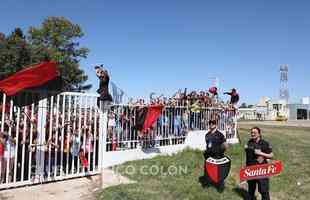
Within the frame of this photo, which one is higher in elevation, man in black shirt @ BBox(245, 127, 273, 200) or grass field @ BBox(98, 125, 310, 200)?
man in black shirt @ BBox(245, 127, 273, 200)

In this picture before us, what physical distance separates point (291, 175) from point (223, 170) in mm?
3061

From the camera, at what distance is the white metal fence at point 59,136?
7.58 metres

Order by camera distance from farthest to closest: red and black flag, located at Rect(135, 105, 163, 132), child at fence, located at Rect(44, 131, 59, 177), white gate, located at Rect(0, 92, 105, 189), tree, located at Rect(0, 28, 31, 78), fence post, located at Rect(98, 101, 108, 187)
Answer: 1. tree, located at Rect(0, 28, 31, 78)
2. red and black flag, located at Rect(135, 105, 163, 132)
3. fence post, located at Rect(98, 101, 108, 187)
4. child at fence, located at Rect(44, 131, 59, 177)
5. white gate, located at Rect(0, 92, 105, 189)

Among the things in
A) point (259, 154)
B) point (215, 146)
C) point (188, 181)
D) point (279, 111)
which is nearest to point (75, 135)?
point (188, 181)

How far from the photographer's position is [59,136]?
8.45 m

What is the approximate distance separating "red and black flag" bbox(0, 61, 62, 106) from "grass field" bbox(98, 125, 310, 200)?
113 inches

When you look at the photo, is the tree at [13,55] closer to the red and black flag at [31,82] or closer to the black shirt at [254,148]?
the red and black flag at [31,82]

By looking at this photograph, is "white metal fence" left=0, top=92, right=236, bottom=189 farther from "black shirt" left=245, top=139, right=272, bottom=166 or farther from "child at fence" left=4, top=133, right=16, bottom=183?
"black shirt" left=245, top=139, right=272, bottom=166

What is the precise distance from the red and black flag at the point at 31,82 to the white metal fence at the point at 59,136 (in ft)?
0.23

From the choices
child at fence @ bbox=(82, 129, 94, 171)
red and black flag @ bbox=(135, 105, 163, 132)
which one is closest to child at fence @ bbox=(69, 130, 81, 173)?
child at fence @ bbox=(82, 129, 94, 171)

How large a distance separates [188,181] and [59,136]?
350cm

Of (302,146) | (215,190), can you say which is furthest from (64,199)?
(302,146)

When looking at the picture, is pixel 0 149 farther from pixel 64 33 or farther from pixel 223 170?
pixel 64 33

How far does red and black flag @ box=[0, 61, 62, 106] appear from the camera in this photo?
7402 mm
